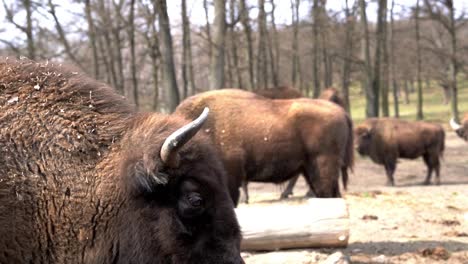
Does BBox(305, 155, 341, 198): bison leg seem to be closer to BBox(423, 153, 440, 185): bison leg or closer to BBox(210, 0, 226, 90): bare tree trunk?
BBox(210, 0, 226, 90): bare tree trunk

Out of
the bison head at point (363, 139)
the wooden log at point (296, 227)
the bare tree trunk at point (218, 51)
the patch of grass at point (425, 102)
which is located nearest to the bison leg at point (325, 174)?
the wooden log at point (296, 227)

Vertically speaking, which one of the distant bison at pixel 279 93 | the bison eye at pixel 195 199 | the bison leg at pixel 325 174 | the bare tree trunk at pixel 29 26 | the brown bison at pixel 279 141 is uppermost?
the bare tree trunk at pixel 29 26

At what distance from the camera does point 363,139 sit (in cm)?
1955

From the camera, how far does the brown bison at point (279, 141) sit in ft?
25.3

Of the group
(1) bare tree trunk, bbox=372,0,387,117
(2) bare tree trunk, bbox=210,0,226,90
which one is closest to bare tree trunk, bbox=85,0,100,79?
(2) bare tree trunk, bbox=210,0,226,90

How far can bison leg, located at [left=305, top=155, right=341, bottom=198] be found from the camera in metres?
7.72

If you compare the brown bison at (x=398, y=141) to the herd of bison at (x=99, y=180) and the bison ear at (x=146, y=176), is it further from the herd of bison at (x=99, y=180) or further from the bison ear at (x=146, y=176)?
the bison ear at (x=146, y=176)

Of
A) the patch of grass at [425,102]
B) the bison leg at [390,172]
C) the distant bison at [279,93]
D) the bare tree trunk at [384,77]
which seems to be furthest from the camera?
the patch of grass at [425,102]

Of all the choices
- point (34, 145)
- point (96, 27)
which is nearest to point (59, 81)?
point (34, 145)

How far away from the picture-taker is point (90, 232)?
3283 mm

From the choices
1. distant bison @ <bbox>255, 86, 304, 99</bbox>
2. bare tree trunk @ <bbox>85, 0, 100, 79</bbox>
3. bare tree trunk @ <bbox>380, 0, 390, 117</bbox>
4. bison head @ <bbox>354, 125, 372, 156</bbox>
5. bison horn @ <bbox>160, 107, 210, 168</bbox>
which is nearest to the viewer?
bison horn @ <bbox>160, 107, 210, 168</bbox>

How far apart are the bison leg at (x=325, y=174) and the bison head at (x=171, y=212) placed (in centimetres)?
457

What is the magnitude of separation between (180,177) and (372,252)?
182 inches

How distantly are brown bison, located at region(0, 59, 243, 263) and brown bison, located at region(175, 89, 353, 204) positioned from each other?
13.7 ft
